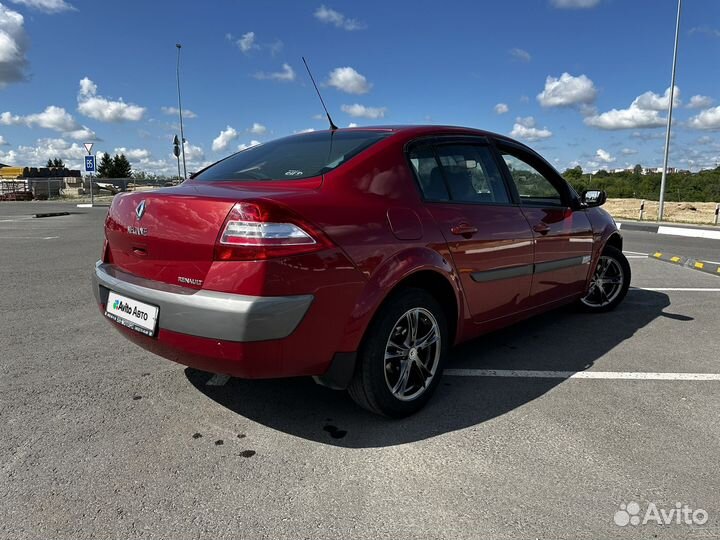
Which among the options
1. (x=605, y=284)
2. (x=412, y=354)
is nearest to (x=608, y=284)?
Answer: (x=605, y=284)

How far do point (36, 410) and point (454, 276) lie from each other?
2.42m

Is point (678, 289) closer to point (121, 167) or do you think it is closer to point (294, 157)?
point (294, 157)

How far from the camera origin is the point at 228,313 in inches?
85.7

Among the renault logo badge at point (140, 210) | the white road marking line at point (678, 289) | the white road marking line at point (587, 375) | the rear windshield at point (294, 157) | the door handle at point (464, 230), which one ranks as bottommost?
the white road marking line at point (587, 375)

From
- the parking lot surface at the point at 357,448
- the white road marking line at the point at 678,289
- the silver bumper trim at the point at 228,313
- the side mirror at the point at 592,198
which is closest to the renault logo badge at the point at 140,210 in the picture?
the silver bumper trim at the point at 228,313

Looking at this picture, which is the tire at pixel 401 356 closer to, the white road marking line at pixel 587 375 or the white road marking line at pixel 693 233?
the white road marking line at pixel 587 375

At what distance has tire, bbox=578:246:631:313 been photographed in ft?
16.4

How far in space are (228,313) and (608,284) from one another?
4243 millimetres

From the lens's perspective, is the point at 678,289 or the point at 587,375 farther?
the point at 678,289

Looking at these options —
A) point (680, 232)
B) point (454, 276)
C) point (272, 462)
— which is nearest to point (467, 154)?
point (454, 276)

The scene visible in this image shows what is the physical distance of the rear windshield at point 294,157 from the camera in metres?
2.82

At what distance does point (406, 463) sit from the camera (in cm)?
238

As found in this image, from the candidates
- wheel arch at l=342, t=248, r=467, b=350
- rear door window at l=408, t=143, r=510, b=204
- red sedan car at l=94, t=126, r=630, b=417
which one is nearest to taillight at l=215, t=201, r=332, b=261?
red sedan car at l=94, t=126, r=630, b=417

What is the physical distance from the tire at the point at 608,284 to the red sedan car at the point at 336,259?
1632 millimetres
